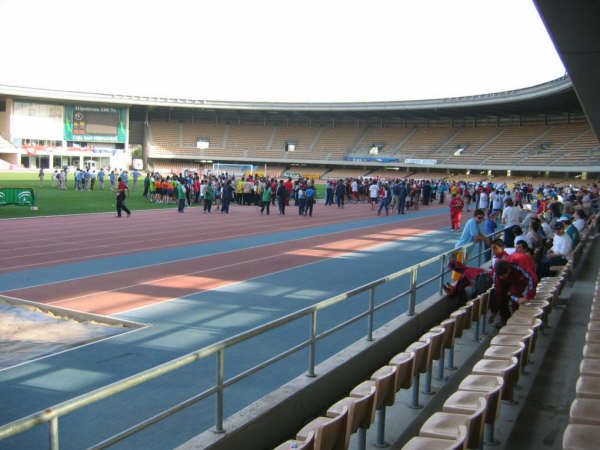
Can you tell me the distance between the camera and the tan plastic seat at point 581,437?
339 centimetres

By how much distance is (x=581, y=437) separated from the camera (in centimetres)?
352

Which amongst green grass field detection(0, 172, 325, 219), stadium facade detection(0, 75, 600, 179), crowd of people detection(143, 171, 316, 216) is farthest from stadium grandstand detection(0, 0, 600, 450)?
stadium facade detection(0, 75, 600, 179)

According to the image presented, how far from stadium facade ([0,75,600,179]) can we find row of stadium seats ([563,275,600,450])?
165 feet

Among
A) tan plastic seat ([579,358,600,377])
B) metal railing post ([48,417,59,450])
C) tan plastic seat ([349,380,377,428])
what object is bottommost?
tan plastic seat ([349,380,377,428])

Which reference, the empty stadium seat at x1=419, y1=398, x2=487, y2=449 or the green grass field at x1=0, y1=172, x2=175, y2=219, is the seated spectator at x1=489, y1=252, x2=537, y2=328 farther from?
the green grass field at x1=0, y1=172, x2=175, y2=219

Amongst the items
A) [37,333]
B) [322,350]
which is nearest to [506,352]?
[322,350]

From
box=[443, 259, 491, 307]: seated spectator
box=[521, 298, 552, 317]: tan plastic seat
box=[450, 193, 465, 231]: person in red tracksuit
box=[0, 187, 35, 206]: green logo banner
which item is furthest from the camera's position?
box=[0, 187, 35, 206]: green logo banner

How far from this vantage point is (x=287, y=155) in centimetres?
7438

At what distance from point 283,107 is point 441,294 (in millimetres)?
64465

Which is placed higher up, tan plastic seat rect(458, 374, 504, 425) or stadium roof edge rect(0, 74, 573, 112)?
Answer: stadium roof edge rect(0, 74, 573, 112)

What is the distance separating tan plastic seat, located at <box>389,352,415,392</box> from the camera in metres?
4.79

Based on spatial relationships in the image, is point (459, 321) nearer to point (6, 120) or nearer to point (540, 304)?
point (540, 304)

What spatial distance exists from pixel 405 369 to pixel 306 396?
0.92 meters

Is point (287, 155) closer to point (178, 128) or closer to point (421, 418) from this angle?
point (178, 128)
